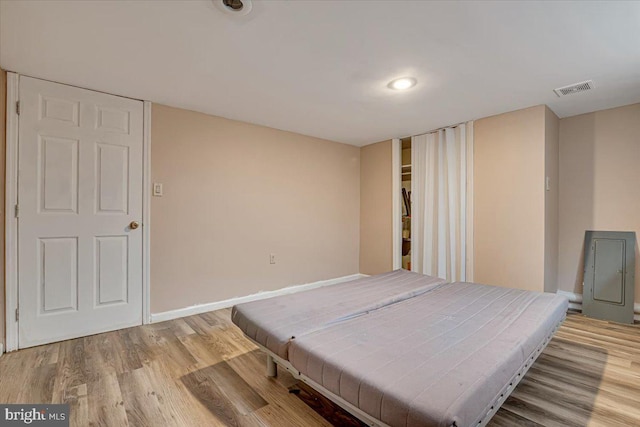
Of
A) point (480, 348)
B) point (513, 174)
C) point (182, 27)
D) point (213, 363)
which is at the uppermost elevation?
point (182, 27)

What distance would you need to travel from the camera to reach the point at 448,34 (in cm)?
175

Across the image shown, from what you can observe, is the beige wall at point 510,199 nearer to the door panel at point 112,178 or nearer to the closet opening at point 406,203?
the closet opening at point 406,203

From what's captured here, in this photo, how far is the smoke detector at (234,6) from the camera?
150cm

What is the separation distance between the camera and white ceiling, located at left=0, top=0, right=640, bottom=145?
1.57 metres

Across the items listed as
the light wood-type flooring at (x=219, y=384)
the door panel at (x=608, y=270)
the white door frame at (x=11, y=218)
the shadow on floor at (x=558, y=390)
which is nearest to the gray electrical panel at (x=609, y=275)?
the door panel at (x=608, y=270)

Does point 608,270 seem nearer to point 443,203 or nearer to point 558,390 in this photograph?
point 443,203

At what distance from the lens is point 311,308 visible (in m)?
2.03

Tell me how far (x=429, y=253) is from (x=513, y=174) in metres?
1.39

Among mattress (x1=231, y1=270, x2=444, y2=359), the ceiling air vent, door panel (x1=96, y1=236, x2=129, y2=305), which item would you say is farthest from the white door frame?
the ceiling air vent

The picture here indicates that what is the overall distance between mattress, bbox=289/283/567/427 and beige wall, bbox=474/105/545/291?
3.17ft

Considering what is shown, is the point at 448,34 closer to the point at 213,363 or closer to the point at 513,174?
the point at 513,174

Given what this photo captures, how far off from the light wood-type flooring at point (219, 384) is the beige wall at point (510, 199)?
80cm

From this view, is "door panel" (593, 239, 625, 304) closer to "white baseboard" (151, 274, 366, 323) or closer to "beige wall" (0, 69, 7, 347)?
"white baseboard" (151, 274, 366, 323)

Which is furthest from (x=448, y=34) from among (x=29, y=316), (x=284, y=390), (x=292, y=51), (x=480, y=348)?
(x=29, y=316)
